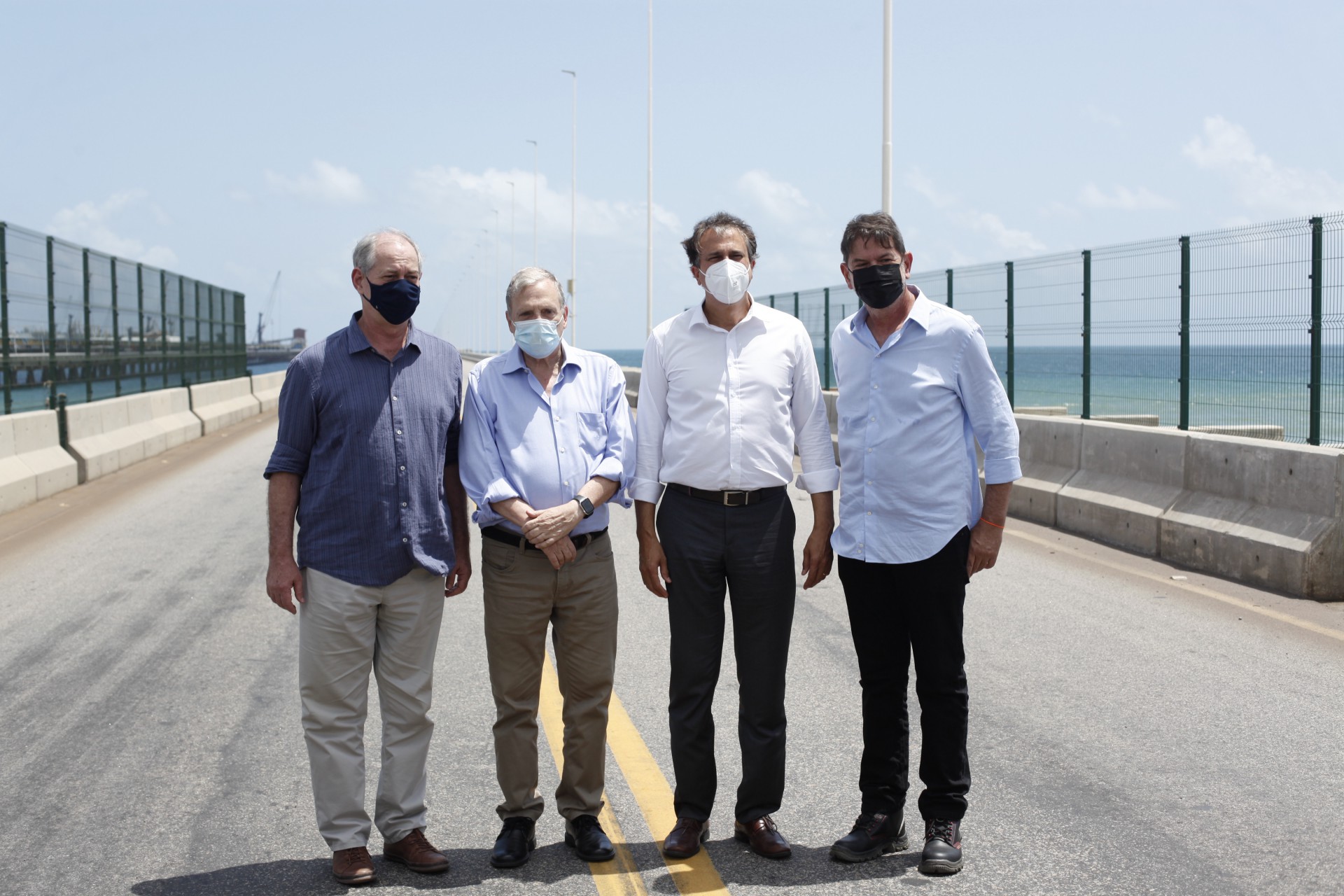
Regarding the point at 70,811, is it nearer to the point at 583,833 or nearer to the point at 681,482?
the point at 583,833

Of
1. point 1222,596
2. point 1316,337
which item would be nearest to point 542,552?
point 1222,596

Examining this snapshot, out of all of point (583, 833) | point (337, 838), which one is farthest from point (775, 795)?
point (337, 838)

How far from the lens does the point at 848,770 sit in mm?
5012

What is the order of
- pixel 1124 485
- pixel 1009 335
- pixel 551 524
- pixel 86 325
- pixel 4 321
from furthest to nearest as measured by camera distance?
pixel 86 325, pixel 1009 335, pixel 4 321, pixel 1124 485, pixel 551 524

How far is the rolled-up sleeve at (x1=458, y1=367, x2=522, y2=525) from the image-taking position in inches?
165

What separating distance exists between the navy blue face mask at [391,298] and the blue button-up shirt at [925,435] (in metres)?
1.49

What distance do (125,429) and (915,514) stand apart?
16.5 m

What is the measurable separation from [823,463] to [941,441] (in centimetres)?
42

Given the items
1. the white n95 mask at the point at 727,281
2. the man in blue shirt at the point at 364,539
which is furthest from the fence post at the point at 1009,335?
the man in blue shirt at the point at 364,539

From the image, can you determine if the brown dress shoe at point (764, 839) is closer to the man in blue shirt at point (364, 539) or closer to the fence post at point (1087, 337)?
the man in blue shirt at point (364, 539)

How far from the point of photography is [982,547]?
4.28 metres

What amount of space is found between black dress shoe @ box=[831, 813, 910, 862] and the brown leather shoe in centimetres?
150

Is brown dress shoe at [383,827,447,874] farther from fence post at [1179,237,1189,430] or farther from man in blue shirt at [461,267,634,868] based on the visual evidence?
fence post at [1179,237,1189,430]

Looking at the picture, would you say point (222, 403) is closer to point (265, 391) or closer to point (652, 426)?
point (265, 391)
